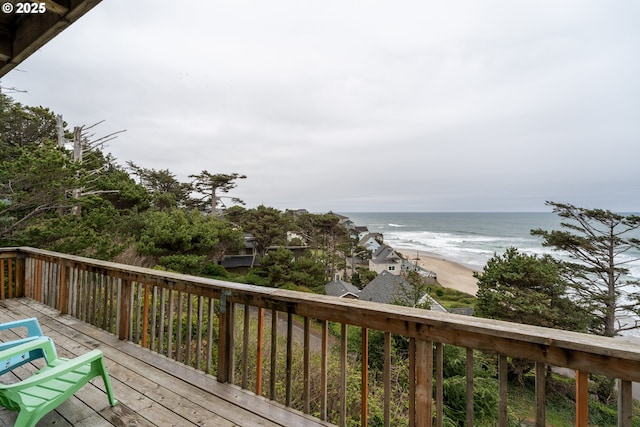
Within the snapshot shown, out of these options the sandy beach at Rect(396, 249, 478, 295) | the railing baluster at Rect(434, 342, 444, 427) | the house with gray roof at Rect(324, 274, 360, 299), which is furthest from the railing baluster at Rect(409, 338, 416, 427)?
the sandy beach at Rect(396, 249, 478, 295)

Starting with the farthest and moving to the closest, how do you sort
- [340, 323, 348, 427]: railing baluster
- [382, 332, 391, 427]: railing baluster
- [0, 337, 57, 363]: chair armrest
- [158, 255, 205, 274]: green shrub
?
[158, 255, 205, 274]: green shrub, [0, 337, 57, 363]: chair armrest, [340, 323, 348, 427]: railing baluster, [382, 332, 391, 427]: railing baluster

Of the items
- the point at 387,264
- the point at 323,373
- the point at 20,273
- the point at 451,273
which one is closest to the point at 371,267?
the point at 387,264

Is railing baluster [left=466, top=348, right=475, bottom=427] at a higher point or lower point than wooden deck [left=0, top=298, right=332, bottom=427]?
higher

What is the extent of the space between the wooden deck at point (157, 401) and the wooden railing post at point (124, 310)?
0.63 feet

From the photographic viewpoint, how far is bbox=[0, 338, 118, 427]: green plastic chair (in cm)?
151

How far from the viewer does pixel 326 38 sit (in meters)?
7.61

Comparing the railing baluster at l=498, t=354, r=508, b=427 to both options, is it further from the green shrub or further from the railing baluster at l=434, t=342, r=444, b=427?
the green shrub

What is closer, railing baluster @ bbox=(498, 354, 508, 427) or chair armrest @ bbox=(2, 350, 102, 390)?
railing baluster @ bbox=(498, 354, 508, 427)

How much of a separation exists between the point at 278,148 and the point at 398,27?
1492cm

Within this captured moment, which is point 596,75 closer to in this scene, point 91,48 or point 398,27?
point 398,27

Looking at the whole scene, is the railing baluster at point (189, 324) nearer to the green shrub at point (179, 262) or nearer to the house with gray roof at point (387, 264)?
the green shrub at point (179, 262)

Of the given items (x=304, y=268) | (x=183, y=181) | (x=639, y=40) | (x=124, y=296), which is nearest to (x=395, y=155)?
(x=304, y=268)

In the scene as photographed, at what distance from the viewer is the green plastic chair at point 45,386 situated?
1513 millimetres

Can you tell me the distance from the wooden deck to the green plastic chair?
17 cm
